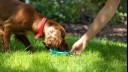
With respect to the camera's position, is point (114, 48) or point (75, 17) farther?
point (75, 17)

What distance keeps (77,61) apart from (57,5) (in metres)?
7.30

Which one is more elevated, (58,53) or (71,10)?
(58,53)

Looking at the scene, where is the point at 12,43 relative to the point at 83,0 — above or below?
above

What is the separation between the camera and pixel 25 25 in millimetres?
5812

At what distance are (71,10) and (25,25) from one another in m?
7.13

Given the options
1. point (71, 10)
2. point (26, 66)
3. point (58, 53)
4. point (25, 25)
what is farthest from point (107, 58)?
point (71, 10)

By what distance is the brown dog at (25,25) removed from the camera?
5.77 metres

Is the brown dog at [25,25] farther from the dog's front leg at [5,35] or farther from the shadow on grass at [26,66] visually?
the shadow on grass at [26,66]

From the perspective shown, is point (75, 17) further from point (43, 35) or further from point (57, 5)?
point (43, 35)

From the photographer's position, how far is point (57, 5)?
1251cm

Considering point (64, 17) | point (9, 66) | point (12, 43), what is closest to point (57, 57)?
point (9, 66)

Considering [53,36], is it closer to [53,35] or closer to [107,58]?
[53,35]

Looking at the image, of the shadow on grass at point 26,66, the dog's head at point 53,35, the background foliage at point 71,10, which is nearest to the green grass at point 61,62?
the shadow on grass at point 26,66

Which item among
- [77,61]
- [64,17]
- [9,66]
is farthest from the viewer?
[64,17]
